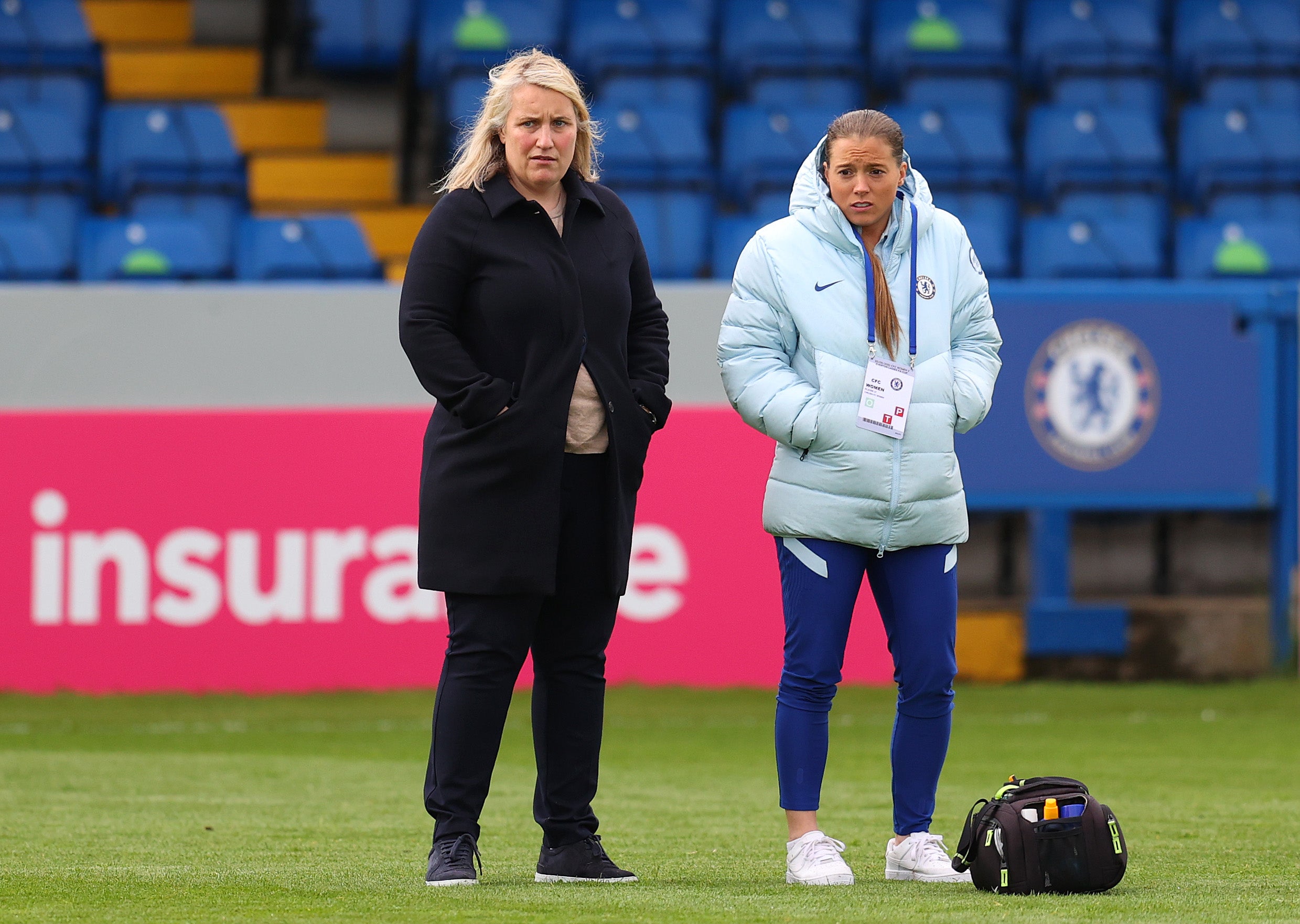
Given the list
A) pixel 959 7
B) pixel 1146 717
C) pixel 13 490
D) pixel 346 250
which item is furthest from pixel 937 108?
pixel 13 490

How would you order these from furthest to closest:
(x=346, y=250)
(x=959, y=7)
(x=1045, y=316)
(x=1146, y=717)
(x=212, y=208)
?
(x=959, y=7)
(x=212, y=208)
(x=346, y=250)
(x=1045, y=316)
(x=1146, y=717)

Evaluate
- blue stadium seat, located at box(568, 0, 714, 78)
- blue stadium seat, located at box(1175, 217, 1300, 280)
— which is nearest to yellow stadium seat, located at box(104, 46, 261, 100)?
blue stadium seat, located at box(568, 0, 714, 78)

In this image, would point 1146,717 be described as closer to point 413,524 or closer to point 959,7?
point 413,524

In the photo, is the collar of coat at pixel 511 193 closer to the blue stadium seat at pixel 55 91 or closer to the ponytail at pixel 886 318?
the ponytail at pixel 886 318

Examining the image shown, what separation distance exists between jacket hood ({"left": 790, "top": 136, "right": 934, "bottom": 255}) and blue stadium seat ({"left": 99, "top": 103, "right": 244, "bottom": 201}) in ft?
23.5

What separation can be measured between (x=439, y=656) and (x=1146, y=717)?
116 inches

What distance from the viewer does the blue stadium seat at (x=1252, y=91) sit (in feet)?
37.3

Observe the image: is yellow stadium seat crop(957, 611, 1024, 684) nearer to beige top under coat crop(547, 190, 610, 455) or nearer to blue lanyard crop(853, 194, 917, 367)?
blue lanyard crop(853, 194, 917, 367)

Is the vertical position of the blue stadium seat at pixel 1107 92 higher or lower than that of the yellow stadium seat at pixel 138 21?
lower

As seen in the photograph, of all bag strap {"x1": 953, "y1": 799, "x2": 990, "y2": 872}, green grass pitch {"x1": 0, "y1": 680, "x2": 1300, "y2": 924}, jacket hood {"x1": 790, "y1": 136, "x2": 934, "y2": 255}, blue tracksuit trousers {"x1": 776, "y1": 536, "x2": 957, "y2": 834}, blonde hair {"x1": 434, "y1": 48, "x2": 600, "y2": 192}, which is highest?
blonde hair {"x1": 434, "y1": 48, "x2": 600, "y2": 192}

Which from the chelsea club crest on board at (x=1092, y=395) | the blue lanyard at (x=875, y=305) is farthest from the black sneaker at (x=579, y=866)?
the chelsea club crest on board at (x=1092, y=395)

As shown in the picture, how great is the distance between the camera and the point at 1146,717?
7469 mm

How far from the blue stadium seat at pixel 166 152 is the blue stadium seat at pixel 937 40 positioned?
3.98m

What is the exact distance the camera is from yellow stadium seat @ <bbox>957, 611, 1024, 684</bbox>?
8.20 m
